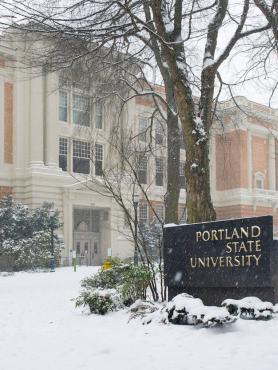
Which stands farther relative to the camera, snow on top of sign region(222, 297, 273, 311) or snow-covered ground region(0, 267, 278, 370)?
snow on top of sign region(222, 297, 273, 311)

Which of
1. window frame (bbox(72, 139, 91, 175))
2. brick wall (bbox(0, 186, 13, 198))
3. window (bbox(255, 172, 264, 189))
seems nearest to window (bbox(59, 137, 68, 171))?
window frame (bbox(72, 139, 91, 175))

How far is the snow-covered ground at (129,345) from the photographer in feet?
19.5

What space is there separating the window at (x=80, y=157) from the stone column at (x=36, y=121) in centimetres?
271

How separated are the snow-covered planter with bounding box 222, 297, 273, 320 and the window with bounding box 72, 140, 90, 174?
2941 cm

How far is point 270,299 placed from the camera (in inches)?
329

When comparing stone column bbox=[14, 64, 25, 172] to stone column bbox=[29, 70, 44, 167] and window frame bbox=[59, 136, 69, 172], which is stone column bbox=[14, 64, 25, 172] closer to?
stone column bbox=[29, 70, 44, 167]

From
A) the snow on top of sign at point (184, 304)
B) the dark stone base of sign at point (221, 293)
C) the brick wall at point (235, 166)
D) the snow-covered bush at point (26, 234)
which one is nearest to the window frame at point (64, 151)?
the snow-covered bush at point (26, 234)

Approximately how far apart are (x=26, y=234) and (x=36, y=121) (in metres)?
8.04

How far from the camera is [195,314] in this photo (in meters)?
7.69

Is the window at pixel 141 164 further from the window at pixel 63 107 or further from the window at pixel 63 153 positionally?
the window at pixel 63 107

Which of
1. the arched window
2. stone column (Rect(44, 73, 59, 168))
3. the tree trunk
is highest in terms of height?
stone column (Rect(44, 73, 59, 168))

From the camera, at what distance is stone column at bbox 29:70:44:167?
34594mm

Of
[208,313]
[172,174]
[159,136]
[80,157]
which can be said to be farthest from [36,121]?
[208,313]

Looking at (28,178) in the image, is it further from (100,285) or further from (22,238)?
(100,285)
